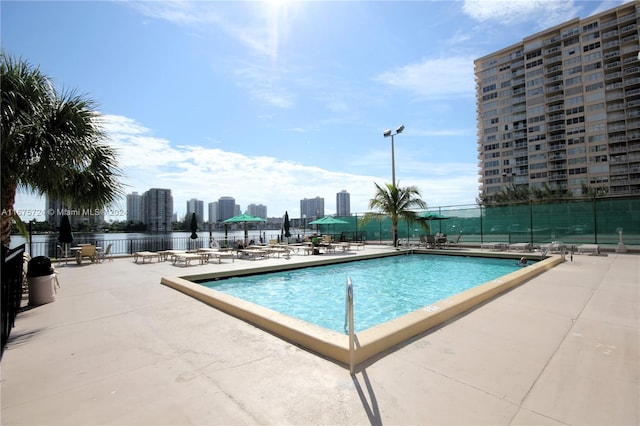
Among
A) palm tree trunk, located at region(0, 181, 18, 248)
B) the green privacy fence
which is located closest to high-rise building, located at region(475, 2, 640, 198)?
the green privacy fence

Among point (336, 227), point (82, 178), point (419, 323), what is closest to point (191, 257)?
point (82, 178)

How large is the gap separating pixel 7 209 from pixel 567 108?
79.9m

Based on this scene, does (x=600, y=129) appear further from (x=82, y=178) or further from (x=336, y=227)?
(x=82, y=178)

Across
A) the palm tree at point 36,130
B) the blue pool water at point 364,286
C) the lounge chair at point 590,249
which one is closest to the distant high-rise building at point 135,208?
the blue pool water at point 364,286

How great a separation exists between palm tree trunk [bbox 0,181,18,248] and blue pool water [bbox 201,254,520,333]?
421cm

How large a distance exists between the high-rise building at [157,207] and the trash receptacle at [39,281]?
1496 inches

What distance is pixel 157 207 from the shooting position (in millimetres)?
41562

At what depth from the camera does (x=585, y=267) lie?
9.05 m

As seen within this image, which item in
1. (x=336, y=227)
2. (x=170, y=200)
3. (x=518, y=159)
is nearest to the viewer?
(x=336, y=227)

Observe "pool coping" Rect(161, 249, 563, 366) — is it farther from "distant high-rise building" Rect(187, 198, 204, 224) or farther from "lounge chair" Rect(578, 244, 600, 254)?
"distant high-rise building" Rect(187, 198, 204, 224)

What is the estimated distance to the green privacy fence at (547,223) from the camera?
15297 mm

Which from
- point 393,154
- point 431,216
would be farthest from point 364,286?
point 393,154

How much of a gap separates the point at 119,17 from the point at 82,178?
426 centimetres

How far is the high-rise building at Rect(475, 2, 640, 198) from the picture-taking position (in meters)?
53.2
